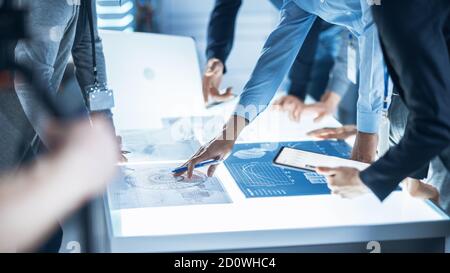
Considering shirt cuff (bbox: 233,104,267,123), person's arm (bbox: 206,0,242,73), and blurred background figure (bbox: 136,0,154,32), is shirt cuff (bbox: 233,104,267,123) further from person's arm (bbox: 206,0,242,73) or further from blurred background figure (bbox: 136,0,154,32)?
blurred background figure (bbox: 136,0,154,32)

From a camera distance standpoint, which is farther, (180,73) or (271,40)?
(180,73)

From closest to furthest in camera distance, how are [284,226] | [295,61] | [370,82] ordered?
[284,226]
[370,82]
[295,61]

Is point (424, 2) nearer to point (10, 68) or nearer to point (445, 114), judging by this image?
point (445, 114)

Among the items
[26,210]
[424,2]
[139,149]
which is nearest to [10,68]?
[26,210]

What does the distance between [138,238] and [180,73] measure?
0.96m

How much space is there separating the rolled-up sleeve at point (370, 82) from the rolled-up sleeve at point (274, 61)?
0.86 ft

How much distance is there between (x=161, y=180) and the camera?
1523 mm

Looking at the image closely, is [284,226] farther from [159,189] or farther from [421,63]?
[421,63]

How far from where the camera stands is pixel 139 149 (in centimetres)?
173

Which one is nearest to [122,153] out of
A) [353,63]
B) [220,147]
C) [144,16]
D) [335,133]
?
[220,147]

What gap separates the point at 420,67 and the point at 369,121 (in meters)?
0.42

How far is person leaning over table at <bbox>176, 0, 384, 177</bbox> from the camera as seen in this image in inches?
55.5
